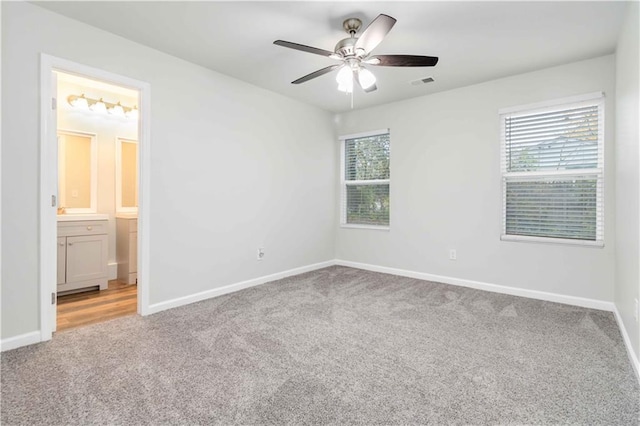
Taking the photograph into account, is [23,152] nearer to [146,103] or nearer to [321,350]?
[146,103]

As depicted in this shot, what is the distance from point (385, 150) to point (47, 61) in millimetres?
3882

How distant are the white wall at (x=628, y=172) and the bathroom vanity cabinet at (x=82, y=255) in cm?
499

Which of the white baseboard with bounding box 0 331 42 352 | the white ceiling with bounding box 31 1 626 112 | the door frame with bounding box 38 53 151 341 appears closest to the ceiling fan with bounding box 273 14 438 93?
the white ceiling with bounding box 31 1 626 112

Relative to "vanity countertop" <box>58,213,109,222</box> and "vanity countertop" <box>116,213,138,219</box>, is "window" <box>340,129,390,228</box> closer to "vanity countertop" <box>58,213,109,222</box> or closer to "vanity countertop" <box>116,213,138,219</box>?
"vanity countertop" <box>116,213,138,219</box>

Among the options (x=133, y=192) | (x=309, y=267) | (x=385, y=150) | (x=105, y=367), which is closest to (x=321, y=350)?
(x=105, y=367)

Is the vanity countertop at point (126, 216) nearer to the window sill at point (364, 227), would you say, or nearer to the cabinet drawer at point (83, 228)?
the cabinet drawer at point (83, 228)

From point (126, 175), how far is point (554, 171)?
532cm

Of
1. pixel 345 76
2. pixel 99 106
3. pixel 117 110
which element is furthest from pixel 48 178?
pixel 345 76

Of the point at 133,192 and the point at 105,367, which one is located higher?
the point at 133,192

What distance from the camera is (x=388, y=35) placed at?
9.02 feet

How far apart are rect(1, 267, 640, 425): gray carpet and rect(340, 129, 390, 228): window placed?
199 centimetres

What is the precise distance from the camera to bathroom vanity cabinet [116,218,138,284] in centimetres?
420

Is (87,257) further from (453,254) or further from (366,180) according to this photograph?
(453,254)

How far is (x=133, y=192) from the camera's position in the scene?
15.3 feet
